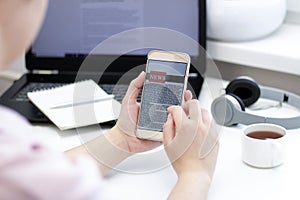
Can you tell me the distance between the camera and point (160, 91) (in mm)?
892

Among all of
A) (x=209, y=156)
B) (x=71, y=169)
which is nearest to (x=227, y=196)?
(x=209, y=156)

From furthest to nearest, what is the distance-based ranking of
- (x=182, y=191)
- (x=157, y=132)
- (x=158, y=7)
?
(x=158, y=7), (x=157, y=132), (x=182, y=191)

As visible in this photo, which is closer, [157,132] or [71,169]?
[71,169]

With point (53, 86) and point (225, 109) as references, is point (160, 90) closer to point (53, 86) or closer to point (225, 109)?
point (225, 109)

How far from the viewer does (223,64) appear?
4.23ft

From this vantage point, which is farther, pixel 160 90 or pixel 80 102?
pixel 80 102

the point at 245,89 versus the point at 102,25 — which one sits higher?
the point at 102,25

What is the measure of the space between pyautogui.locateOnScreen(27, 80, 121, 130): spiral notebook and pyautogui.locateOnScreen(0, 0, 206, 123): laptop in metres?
0.04

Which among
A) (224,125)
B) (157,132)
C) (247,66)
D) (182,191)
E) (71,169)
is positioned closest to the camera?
(71,169)

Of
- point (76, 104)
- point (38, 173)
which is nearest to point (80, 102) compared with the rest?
point (76, 104)

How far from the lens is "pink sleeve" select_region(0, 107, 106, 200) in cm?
43

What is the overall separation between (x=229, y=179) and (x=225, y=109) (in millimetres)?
195

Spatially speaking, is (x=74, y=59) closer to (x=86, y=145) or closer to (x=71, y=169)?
(x=86, y=145)

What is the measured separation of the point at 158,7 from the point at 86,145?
1.22 feet
